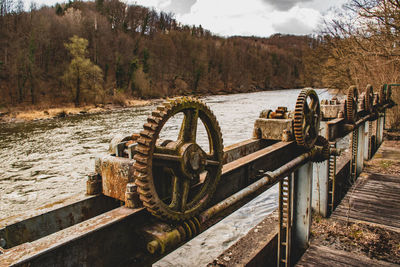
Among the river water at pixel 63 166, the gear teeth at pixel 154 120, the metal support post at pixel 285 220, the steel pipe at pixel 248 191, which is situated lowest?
the river water at pixel 63 166

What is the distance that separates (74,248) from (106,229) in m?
0.18

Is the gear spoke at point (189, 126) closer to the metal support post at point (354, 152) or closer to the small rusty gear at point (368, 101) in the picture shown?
the metal support post at point (354, 152)

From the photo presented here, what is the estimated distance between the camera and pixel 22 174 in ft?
40.7

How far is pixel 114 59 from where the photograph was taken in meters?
61.0

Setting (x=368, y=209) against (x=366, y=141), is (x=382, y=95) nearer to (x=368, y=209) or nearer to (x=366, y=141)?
(x=366, y=141)

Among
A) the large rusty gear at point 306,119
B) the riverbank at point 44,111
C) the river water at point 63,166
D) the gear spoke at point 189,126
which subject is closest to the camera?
the gear spoke at point 189,126

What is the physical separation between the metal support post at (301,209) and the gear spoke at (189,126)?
2.84 metres

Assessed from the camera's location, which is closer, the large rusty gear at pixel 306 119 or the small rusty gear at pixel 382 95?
the large rusty gear at pixel 306 119

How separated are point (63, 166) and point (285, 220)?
11512 mm

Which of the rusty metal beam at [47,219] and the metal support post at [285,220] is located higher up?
the rusty metal beam at [47,219]

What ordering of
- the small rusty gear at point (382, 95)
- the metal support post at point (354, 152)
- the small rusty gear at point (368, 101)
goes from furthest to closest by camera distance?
the small rusty gear at point (382, 95), the small rusty gear at point (368, 101), the metal support post at point (354, 152)

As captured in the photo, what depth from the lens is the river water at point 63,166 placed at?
747cm

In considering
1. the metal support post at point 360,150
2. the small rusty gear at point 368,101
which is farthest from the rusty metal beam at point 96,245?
the small rusty gear at point 368,101

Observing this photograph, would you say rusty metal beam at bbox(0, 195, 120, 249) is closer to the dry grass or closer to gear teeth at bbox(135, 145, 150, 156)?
gear teeth at bbox(135, 145, 150, 156)
